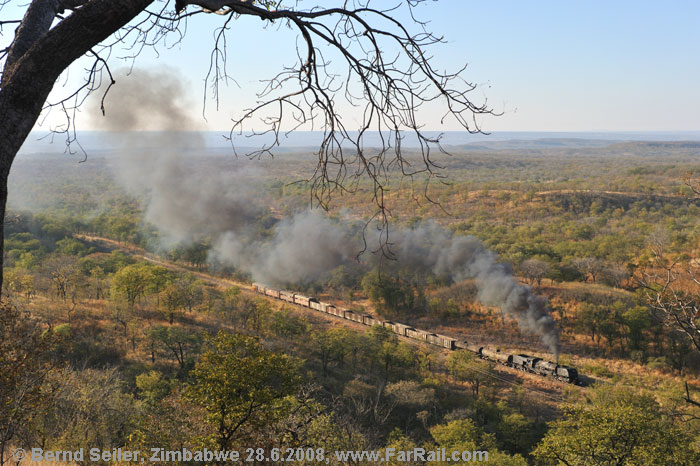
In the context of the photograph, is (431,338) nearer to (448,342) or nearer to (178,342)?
(448,342)

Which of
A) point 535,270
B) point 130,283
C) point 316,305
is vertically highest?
point 130,283

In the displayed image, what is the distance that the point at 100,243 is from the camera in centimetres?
4944

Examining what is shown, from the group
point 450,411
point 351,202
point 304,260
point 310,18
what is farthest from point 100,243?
point 310,18

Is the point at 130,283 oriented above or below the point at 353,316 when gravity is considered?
above

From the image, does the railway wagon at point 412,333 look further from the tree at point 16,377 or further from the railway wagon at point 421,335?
the tree at point 16,377

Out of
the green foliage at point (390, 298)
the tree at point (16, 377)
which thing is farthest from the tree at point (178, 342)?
the green foliage at point (390, 298)

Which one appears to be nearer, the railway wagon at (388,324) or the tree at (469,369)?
the tree at (469,369)

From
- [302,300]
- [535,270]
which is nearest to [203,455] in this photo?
[302,300]

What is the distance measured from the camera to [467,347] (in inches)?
1005

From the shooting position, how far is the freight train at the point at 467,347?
2219cm

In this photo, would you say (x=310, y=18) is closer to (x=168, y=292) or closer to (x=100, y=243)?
(x=168, y=292)

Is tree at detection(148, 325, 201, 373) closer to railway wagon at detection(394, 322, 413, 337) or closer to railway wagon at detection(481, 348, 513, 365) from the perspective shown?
railway wagon at detection(394, 322, 413, 337)

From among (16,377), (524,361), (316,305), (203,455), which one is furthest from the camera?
(316,305)

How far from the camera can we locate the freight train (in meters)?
22.2
